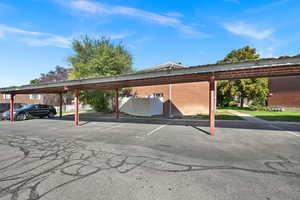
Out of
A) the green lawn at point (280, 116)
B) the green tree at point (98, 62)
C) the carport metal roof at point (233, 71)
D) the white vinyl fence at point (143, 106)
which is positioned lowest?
the green lawn at point (280, 116)

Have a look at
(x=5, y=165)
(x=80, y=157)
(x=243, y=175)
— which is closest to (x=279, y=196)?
(x=243, y=175)

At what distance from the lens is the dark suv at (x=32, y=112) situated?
15047 mm

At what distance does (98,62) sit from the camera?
17234mm

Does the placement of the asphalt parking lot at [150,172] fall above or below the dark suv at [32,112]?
below

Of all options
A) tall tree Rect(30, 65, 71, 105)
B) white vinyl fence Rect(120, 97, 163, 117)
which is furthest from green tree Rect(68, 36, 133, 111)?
tall tree Rect(30, 65, 71, 105)

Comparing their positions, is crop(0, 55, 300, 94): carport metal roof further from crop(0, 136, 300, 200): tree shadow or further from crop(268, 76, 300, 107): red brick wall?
crop(268, 76, 300, 107): red brick wall

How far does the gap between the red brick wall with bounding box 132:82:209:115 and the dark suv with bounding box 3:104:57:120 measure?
10.2 metres

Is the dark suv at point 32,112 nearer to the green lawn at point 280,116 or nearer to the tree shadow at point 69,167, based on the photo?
the tree shadow at point 69,167

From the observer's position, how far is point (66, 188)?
9.92 feet

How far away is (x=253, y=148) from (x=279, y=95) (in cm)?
2481

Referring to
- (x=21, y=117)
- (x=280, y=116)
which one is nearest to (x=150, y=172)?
(x=21, y=117)

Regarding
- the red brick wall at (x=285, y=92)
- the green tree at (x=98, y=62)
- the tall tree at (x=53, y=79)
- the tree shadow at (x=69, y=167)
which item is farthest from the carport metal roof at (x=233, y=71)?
the red brick wall at (x=285, y=92)

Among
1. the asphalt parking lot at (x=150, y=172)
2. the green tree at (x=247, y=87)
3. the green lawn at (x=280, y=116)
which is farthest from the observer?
the green tree at (x=247, y=87)

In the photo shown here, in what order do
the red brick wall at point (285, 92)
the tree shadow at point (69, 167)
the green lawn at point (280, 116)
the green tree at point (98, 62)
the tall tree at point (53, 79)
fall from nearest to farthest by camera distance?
the tree shadow at point (69, 167) < the green lawn at point (280, 116) < the green tree at point (98, 62) < the red brick wall at point (285, 92) < the tall tree at point (53, 79)
